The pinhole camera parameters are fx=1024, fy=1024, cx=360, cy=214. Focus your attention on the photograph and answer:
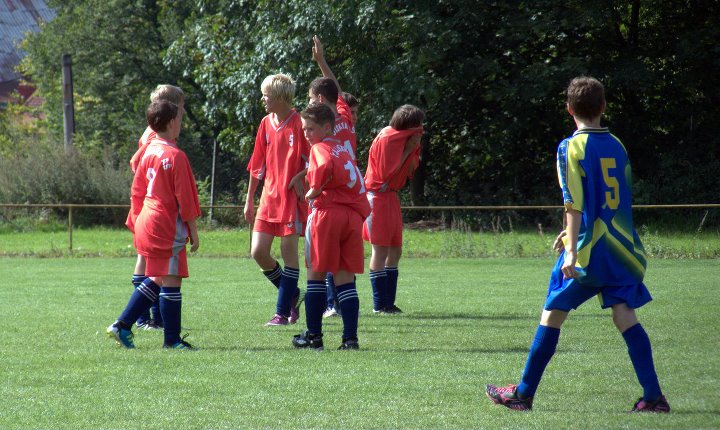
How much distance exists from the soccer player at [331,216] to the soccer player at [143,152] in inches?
56.7

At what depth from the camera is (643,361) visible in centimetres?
530

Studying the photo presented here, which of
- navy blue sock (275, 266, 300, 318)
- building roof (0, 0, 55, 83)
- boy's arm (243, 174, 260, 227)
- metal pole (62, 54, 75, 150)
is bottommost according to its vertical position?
navy blue sock (275, 266, 300, 318)

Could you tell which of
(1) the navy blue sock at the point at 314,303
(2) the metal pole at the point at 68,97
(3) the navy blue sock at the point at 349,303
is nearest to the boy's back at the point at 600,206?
(3) the navy blue sock at the point at 349,303

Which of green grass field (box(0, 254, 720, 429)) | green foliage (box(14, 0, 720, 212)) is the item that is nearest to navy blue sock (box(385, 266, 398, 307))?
green grass field (box(0, 254, 720, 429))

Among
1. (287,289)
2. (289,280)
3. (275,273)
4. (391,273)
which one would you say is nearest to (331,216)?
(289,280)

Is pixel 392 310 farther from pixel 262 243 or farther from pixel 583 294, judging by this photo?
pixel 583 294

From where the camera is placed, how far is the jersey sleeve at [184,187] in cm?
741

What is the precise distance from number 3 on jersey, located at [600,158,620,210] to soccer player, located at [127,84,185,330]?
3.87 meters

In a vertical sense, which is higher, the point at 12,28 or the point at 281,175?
the point at 12,28

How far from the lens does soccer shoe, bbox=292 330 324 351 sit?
7.49 meters

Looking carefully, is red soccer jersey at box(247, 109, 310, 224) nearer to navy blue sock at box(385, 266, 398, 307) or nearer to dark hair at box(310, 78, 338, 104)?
dark hair at box(310, 78, 338, 104)

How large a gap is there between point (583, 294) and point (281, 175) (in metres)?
3.82

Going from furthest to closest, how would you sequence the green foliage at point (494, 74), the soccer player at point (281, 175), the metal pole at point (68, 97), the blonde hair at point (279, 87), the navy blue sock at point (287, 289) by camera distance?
the metal pole at point (68, 97) → the green foliage at point (494, 74) → the navy blue sock at point (287, 289) → the soccer player at point (281, 175) → the blonde hair at point (279, 87)

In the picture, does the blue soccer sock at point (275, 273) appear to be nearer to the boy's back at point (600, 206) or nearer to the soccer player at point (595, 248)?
the soccer player at point (595, 248)
